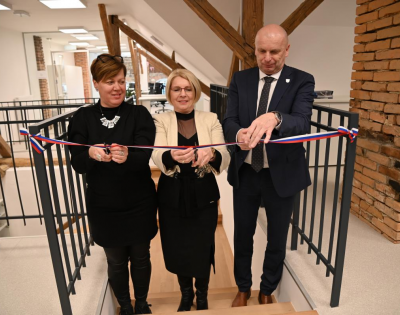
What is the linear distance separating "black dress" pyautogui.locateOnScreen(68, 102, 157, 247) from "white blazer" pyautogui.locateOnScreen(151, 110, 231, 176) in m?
0.05

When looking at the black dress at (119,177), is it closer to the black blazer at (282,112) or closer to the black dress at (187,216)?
the black dress at (187,216)

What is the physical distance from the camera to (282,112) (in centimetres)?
173

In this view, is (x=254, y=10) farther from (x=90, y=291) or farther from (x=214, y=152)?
(x=90, y=291)

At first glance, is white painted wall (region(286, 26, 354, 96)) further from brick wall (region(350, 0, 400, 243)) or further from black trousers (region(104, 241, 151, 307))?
black trousers (region(104, 241, 151, 307))

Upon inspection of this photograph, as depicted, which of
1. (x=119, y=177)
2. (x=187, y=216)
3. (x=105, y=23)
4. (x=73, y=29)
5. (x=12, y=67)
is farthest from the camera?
(x=12, y=67)

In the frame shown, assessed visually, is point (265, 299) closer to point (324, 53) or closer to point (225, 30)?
point (225, 30)

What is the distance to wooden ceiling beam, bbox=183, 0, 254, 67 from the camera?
3.39m

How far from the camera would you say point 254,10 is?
3289 mm

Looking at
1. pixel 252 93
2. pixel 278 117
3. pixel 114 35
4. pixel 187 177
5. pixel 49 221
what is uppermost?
pixel 114 35

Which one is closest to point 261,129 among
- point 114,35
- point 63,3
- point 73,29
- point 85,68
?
point 63,3

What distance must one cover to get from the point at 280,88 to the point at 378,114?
4.65ft

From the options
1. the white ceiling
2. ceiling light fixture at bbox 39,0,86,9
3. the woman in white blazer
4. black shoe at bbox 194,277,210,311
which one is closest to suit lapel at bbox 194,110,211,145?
the woman in white blazer

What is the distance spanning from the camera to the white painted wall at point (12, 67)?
860 cm

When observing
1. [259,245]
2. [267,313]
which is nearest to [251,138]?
[267,313]
